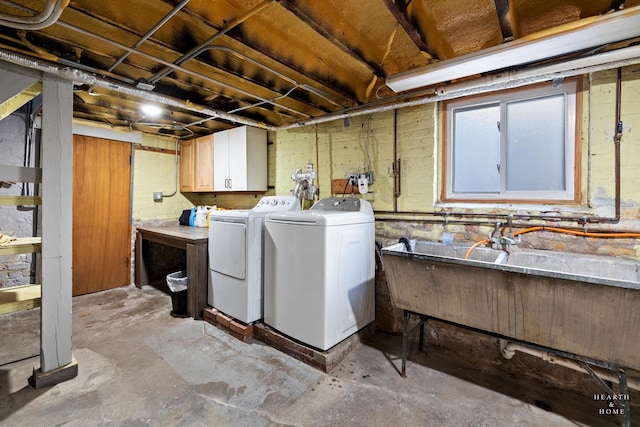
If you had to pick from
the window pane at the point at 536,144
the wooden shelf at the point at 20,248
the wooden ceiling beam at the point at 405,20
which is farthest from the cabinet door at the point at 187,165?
the window pane at the point at 536,144

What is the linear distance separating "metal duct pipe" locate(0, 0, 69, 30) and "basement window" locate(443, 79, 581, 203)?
2.54 m

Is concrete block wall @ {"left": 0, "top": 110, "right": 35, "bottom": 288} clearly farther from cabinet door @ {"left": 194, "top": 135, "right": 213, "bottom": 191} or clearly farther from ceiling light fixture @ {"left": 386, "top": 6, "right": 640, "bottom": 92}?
ceiling light fixture @ {"left": 386, "top": 6, "right": 640, "bottom": 92}

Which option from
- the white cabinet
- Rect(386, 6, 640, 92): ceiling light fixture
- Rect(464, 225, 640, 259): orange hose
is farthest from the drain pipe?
the white cabinet

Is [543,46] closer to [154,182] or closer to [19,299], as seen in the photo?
[19,299]

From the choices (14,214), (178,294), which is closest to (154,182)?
(14,214)

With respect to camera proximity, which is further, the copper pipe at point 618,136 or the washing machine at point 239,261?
the washing machine at point 239,261

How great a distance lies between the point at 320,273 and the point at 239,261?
84cm

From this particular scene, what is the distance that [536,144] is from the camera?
2119 millimetres

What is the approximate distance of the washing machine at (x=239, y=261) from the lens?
8.18 ft

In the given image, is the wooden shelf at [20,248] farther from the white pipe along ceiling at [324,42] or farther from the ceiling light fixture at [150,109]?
the ceiling light fixture at [150,109]

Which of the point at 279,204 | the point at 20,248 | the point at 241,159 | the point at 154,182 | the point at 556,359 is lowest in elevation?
the point at 556,359

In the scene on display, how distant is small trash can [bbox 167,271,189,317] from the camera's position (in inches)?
116

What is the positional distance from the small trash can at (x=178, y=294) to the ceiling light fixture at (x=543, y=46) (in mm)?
2767

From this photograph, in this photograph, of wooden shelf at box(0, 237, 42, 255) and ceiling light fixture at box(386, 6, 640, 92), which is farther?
wooden shelf at box(0, 237, 42, 255)
